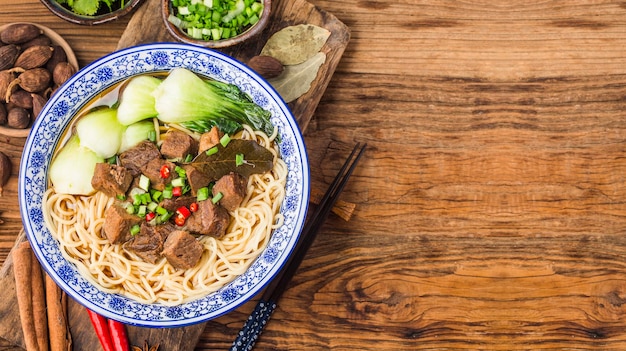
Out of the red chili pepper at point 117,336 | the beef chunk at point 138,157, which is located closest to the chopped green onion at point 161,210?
the beef chunk at point 138,157

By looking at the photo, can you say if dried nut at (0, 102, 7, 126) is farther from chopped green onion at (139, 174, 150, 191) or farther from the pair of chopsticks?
the pair of chopsticks

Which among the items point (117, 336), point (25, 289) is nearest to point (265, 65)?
point (117, 336)

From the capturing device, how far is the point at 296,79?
386 cm

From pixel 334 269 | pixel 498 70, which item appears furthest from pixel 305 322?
pixel 498 70

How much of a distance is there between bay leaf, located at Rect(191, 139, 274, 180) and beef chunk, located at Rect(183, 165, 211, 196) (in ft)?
0.07

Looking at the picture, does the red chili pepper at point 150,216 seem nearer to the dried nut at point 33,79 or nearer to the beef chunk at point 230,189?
the beef chunk at point 230,189

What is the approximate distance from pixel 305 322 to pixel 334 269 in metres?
0.39

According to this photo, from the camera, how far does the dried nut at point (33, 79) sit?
3.85 metres

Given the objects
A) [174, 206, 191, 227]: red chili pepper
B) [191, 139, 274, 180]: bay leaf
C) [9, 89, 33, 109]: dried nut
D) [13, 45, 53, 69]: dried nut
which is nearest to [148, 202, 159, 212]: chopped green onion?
[174, 206, 191, 227]: red chili pepper

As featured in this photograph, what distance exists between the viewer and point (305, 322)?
4.05 m

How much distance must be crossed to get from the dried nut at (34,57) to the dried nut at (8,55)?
0.04 metres

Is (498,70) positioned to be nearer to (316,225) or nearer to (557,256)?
(557,256)

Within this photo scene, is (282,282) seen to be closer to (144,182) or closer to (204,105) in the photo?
(144,182)

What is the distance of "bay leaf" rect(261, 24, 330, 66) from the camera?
12.7 ft
